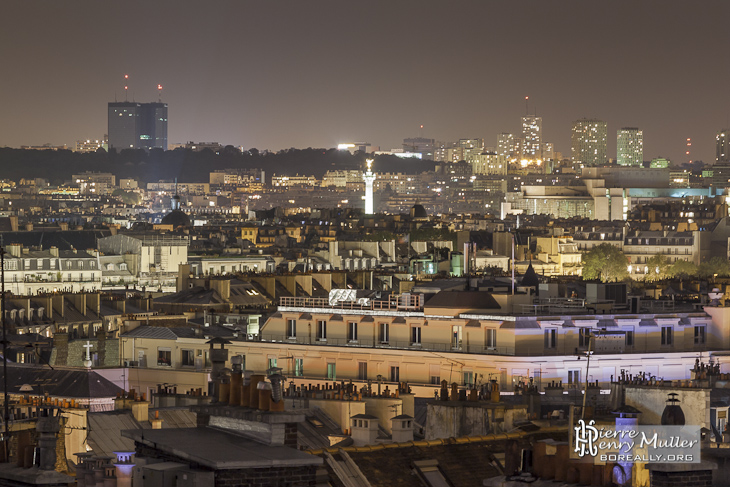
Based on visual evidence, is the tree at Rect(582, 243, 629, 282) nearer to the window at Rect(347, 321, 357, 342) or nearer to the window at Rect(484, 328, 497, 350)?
the window at Rect(347, 321, 357, 342)

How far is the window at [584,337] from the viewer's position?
36500 mm

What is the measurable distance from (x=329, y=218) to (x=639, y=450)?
15367cm

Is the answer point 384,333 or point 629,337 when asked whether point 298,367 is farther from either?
point 629,337

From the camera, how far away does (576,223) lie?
172625 millimetres

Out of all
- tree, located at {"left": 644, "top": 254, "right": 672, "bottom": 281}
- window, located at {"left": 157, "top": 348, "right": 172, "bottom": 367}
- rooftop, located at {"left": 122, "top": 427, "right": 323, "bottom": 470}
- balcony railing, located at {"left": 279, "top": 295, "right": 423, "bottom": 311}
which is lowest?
tree, located at {"left": 644, "top": 254, "right": 672, "bottom": 281}

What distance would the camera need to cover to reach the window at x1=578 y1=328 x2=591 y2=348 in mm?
36500

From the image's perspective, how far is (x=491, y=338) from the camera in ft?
118

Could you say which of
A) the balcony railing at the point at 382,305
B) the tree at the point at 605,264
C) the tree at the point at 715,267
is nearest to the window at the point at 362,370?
the balcony railing at the point at 382,305

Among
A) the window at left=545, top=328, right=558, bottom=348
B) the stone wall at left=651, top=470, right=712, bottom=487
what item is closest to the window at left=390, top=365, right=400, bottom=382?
the window at left=545, top=328, right=558, bottom=348

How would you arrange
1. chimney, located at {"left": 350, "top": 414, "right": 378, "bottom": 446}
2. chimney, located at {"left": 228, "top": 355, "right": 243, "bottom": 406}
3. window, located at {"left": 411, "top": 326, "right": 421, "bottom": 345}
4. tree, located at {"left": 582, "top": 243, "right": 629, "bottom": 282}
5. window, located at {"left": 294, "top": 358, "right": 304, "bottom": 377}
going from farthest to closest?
tree, located at {"left": 582, "top": 243, "right": 629, "bottom": 282} → window, located at {"left": 411, "top": 326, "right": 421, "bottom": 345} → window, located at {"left": 294, "top": 358, "right": 304, "bottom": 377} → chimney, located at {"left": 350, "top": 414, "right": 378, "bottom": 446} → chimney, located at {"left": 228, "top": 355, "right": 243, "bottom": 406}

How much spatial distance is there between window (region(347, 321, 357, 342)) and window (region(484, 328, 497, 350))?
2.68 m

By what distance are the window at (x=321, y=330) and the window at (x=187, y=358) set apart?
2.31 m

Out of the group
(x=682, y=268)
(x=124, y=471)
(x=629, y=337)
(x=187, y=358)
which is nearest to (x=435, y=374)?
(x=629, y=337)

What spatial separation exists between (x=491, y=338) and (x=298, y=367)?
133 inches
